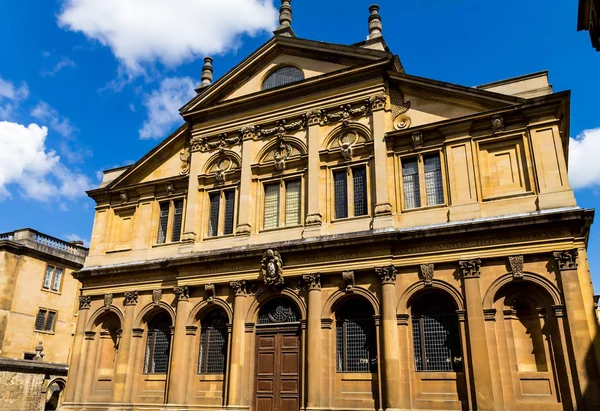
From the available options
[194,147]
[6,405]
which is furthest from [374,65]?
[6,405]

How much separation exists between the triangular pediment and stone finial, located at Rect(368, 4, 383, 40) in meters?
1.56

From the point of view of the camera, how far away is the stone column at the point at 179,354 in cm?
2191

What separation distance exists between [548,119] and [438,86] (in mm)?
4426

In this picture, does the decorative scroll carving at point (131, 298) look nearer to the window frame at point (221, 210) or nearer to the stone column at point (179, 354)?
the stone column at point (179, 354)

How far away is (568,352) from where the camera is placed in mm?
16562

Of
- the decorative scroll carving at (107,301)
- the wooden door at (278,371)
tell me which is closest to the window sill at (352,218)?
the wooden door at (278,371)

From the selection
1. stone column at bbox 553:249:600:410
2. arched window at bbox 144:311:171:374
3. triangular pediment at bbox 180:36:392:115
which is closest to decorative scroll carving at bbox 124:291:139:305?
arched window at bbox 144:311:171:374

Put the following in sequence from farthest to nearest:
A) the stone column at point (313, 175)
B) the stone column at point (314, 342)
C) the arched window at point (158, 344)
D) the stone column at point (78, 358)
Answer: the stone column at point (78, 358), the arched window at point (158, 344), the stone column at point (313, 175), the stone column at point (314, 342)

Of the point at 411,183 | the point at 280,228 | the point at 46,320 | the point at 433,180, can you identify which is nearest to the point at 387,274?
the point at 411,183

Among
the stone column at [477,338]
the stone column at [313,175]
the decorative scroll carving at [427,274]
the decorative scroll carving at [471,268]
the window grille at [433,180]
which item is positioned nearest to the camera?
the stone column at [477,338]

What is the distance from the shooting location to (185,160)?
2709cm

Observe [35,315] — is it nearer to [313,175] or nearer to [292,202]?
[292,202]

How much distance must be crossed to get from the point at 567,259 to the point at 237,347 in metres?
12.9

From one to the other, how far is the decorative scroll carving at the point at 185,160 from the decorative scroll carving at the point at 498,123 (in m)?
14.7
